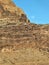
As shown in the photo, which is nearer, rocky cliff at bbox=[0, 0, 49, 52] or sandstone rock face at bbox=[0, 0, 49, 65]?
sandstone rock face at bbox=[0, 0, 49, 65]

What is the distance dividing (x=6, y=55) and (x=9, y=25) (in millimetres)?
8169

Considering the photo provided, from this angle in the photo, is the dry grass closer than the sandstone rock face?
Yes

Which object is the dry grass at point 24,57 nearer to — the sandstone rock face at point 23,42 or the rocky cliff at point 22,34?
the sandstone rock face at point 23,42

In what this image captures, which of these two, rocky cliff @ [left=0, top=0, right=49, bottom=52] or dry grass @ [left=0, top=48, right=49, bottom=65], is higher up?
rocky cliff @ [left=0, top=0, right=49, bottom=52]

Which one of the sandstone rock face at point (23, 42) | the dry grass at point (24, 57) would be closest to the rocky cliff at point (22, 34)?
the sandstone rock face at point (23, 42)

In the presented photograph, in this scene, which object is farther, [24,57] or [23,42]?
[23,42]

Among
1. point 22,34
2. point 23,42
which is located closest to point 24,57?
point 23,42

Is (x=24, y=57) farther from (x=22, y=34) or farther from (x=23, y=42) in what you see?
(x=22, y=34)

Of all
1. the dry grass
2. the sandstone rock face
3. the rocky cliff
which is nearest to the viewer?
the dry grass

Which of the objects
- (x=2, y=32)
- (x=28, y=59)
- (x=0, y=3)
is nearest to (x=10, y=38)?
(x=2, y=32)

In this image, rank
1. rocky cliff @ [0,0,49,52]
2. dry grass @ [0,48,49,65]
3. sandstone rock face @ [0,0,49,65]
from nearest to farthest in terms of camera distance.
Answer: dry grass @ [0,48,49,65] → sandstone rock face @ [0,0,49,65] → rocky cliff @ [0,0,49,52]

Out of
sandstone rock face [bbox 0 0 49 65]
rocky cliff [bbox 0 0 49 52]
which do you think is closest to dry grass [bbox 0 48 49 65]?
sandstone rock face [bbox 0 0 49 65]

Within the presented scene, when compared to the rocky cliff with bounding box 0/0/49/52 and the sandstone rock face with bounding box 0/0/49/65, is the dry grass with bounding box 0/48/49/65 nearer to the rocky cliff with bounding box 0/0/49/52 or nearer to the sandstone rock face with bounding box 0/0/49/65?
the sandstone rock face with bounding box 0/0/49/65

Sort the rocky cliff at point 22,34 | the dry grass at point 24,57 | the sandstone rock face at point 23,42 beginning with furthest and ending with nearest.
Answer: the rocky cliff at point 22,34 < the sandstone rock face at point 23,42 < the dry grass at point 24,57
